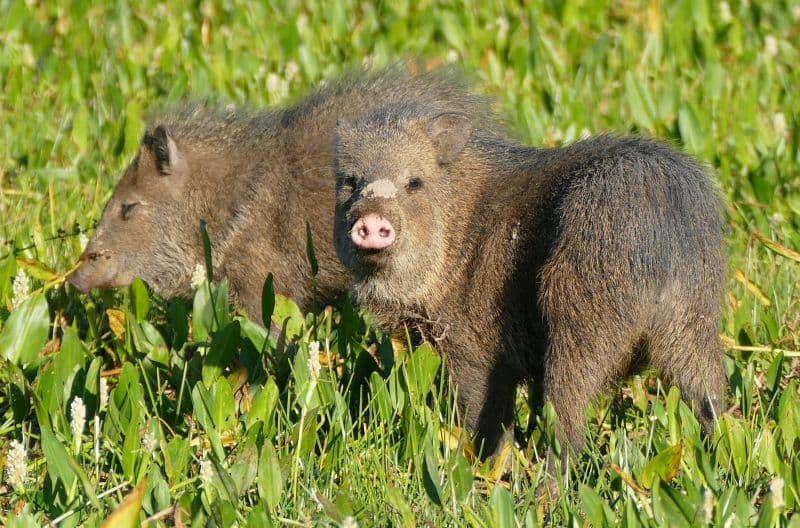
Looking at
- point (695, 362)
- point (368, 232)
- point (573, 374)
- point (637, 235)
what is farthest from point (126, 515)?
point (695, 362)

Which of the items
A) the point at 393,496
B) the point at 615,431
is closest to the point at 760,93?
the point at 615,431

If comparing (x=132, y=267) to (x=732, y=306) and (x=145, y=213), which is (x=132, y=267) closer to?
(x=145, y=213)

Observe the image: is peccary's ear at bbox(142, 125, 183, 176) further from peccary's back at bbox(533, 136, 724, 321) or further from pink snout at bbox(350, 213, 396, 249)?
peccary's back at bbox(533, 136, 724, 321)

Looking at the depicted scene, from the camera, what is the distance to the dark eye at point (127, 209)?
20.1 feet

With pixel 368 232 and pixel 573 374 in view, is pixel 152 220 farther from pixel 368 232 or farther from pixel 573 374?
pixel 573 374

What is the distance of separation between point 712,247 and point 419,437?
118cm

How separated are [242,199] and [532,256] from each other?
2.02 m

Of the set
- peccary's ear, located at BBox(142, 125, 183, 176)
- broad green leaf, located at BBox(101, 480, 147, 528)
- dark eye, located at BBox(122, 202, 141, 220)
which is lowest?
broad green leaf, located at BBox(101, 480, 147, 528)

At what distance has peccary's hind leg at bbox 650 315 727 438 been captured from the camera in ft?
13.8

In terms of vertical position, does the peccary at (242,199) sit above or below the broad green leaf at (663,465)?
above

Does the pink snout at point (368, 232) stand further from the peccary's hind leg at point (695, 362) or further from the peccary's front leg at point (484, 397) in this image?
the peccary's hind leg at point (695, 362)

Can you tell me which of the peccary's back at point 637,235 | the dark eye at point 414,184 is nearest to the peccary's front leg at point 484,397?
the peccary's back at point 637,235

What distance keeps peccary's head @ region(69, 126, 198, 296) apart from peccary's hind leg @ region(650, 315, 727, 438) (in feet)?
8.88

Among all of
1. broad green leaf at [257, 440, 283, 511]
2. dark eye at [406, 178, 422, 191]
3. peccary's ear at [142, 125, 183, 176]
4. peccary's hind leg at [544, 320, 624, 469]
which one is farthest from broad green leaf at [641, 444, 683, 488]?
peccary's ear at [142, 125, 183, 176]
